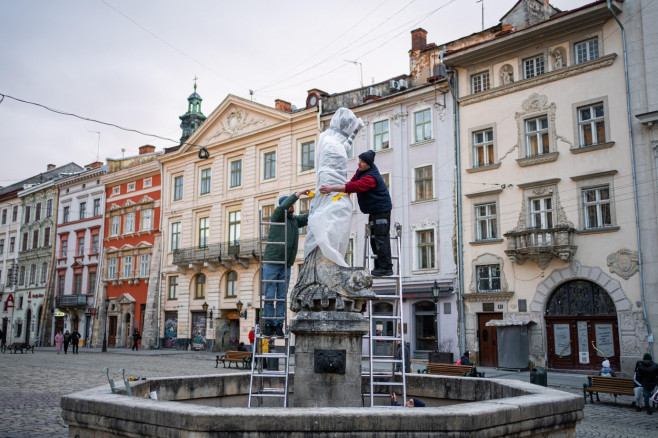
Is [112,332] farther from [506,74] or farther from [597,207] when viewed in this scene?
[597,207]

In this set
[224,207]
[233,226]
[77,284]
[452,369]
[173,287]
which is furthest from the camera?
[77,284]

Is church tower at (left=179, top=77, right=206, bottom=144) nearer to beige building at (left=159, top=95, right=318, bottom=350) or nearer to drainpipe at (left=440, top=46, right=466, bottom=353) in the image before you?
beige building at (left=159, top=95, right=318, bottom=350)

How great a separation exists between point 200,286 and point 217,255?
135 inches

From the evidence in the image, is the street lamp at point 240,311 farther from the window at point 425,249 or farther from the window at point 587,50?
the window at point 587,50

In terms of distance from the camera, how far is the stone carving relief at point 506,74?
1058 inches

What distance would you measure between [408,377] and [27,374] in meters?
15.5

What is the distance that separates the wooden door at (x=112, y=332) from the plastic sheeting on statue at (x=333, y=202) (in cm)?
4063

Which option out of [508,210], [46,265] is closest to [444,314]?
[508,210]

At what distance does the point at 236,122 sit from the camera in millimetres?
39812

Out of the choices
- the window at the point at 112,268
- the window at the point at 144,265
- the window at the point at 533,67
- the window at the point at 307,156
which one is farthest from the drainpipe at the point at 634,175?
the window at the point at 112,268

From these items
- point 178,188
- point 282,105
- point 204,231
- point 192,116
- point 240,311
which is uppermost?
point 192,116

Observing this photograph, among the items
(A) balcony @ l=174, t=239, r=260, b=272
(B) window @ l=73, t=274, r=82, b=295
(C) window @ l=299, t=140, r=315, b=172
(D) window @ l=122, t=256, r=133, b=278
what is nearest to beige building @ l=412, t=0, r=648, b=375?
(C) window @ l=299, t=140, r=315, b=172

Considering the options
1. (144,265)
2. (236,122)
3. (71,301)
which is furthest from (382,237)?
(71,301)

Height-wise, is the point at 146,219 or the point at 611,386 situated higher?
the point at 146,219
